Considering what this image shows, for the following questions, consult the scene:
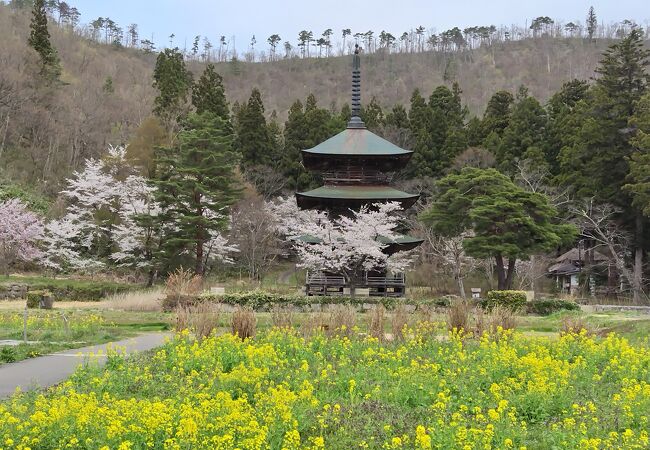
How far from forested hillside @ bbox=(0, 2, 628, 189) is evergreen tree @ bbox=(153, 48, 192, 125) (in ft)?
10.1

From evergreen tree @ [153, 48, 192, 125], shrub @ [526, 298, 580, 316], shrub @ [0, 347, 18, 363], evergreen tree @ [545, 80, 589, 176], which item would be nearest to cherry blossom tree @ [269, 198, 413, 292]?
shrub @ [526, 298, 580, 316]

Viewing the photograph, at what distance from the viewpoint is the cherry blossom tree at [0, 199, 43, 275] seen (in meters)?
33.3

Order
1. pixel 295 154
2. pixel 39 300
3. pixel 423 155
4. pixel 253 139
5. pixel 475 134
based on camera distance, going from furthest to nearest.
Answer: pixel 475 134
pixel 253 139
pixel 295 154
pixel 423 155
pixel 39 300

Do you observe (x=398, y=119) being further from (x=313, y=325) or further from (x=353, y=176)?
(x=313, y=325)

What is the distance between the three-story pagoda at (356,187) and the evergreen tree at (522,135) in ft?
43.9

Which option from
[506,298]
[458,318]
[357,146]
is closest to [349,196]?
[357,146]

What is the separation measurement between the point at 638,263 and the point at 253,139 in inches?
1074

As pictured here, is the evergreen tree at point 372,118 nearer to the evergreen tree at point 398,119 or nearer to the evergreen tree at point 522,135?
the evergreen tree at point 398,119

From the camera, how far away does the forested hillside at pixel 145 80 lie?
45.6 meters

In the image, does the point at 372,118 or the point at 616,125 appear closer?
the point at 616,125

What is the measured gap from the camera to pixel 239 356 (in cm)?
901

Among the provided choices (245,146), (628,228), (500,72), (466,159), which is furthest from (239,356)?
(500,72)

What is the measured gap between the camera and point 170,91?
50.3 m

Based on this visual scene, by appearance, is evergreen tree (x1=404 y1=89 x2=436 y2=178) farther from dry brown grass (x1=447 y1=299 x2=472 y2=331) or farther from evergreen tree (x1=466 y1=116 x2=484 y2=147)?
dry brown grass (x1=447 y1=299 x2=472 y2=331)
